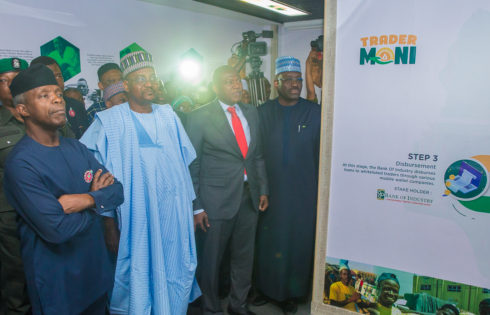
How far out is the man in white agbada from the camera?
189cm

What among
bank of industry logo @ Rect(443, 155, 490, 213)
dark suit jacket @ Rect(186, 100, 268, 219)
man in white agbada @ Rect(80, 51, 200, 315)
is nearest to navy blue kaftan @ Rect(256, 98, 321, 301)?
dark suit jacket @ Rect(186, 100, 268, 219)

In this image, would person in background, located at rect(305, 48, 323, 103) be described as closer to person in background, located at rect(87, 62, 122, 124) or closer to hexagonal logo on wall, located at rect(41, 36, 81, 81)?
person in background, located at rect(87, 62, 122, 124)

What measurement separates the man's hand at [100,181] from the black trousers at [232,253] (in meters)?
0.81

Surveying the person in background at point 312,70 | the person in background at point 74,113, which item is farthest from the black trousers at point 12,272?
the person in background at point 312,70

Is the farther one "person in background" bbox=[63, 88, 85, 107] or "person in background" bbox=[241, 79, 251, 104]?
"person in background" bbox=[241, 79, 251, 104]

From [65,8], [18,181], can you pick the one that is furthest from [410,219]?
[65,8]

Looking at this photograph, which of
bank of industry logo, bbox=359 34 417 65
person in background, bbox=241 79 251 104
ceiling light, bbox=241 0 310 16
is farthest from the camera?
person in background, bbox=241 79 251 104

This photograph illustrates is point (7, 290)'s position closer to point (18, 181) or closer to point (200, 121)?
point (18, 181)

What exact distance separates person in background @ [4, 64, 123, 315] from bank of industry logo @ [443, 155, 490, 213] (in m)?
1.60

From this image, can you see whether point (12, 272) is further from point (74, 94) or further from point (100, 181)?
point (74, 94)

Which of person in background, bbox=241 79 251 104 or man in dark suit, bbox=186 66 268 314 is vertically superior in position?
person in background, bbox=241 79 251 104

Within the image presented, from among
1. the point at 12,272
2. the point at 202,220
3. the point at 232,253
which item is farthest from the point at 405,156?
the point at 12,272

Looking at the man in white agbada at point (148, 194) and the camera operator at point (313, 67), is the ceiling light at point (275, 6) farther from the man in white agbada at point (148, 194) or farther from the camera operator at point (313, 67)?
the man in white agbada at point (148, 194)

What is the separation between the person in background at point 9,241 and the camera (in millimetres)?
1822
